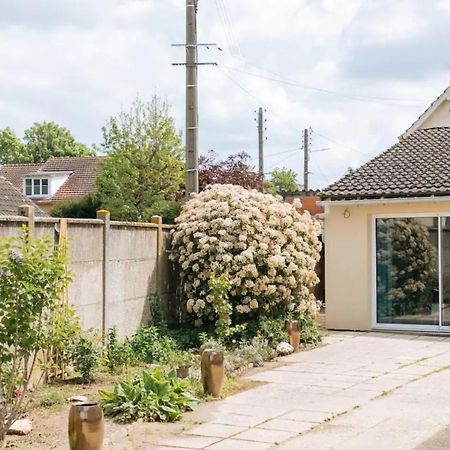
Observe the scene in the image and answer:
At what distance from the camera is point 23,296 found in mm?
7750

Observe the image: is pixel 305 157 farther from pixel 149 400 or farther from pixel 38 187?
pixel 149 400

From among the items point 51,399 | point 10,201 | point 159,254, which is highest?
point 10,201

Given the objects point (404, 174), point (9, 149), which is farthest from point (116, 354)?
point (9, 149)

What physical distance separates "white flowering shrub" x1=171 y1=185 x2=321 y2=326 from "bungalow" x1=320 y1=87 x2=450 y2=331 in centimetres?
240

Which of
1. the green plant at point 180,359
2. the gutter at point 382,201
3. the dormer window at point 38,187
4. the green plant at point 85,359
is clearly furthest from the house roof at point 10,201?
the dormer window at point 38,187

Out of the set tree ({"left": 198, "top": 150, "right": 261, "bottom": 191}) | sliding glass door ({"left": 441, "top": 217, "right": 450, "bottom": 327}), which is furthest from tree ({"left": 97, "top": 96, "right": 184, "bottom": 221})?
sliding glass door ({"left": 441, "top": 217, "right": 450, "bottom": 327})

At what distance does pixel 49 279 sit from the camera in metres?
7.80

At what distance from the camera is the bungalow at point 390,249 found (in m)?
17.3

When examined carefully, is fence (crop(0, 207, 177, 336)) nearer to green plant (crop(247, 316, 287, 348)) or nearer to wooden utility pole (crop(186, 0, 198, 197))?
green plant (crop(247, 316, 287, 348))

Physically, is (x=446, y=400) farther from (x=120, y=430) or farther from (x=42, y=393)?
(x=42, y=393)

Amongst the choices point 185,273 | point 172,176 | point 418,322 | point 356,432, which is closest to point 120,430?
point 356,432

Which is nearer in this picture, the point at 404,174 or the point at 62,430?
the point at 62,430

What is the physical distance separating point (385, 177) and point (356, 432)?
10.5 meters

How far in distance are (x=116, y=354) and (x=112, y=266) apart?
150 centimetres
